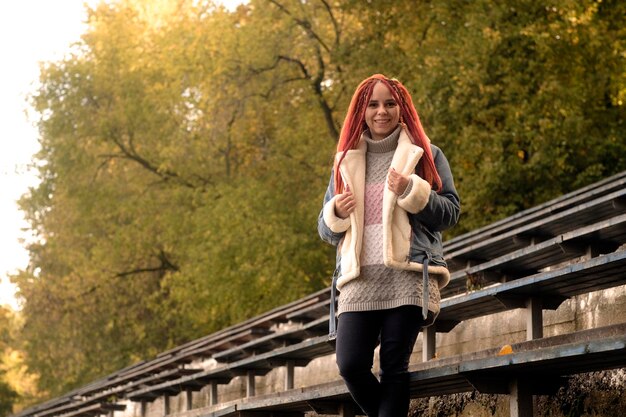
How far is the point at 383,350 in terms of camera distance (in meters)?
5.29

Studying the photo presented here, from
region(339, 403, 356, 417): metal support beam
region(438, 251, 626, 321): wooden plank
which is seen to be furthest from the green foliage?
region(339, 403, 356, 417): metal support beam

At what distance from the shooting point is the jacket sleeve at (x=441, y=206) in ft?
17.6

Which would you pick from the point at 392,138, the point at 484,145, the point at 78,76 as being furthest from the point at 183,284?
the point at 392,138

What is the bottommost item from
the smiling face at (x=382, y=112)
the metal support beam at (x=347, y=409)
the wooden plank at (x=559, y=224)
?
the metal support beam at (x=347, y=409)

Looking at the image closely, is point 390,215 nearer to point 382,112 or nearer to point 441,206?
point 441,206

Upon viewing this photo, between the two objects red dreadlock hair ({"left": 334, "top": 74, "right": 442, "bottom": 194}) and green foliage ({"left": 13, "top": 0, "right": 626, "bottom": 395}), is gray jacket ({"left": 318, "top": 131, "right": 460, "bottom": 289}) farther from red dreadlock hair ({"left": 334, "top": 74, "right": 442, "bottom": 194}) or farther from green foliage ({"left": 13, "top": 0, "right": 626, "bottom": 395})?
green foliage ({"left": 13, "top": 0, "right": 626, "bottom": 395})

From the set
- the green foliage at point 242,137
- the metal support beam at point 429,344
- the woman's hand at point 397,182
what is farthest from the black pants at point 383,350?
the green foliage at point 242,137

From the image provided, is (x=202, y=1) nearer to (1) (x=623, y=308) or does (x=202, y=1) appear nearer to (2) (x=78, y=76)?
(2) (x=78, y=76)

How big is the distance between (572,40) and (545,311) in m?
14.5

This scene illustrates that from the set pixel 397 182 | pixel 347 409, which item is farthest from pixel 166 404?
pixel 397 182

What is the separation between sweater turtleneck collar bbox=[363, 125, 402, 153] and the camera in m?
A: 5.56

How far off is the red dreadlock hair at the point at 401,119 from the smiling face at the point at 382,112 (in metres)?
0.02

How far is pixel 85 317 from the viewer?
32.0 meters

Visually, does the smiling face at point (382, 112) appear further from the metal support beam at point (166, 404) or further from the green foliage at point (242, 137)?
the green foliage at point (242, 137)
